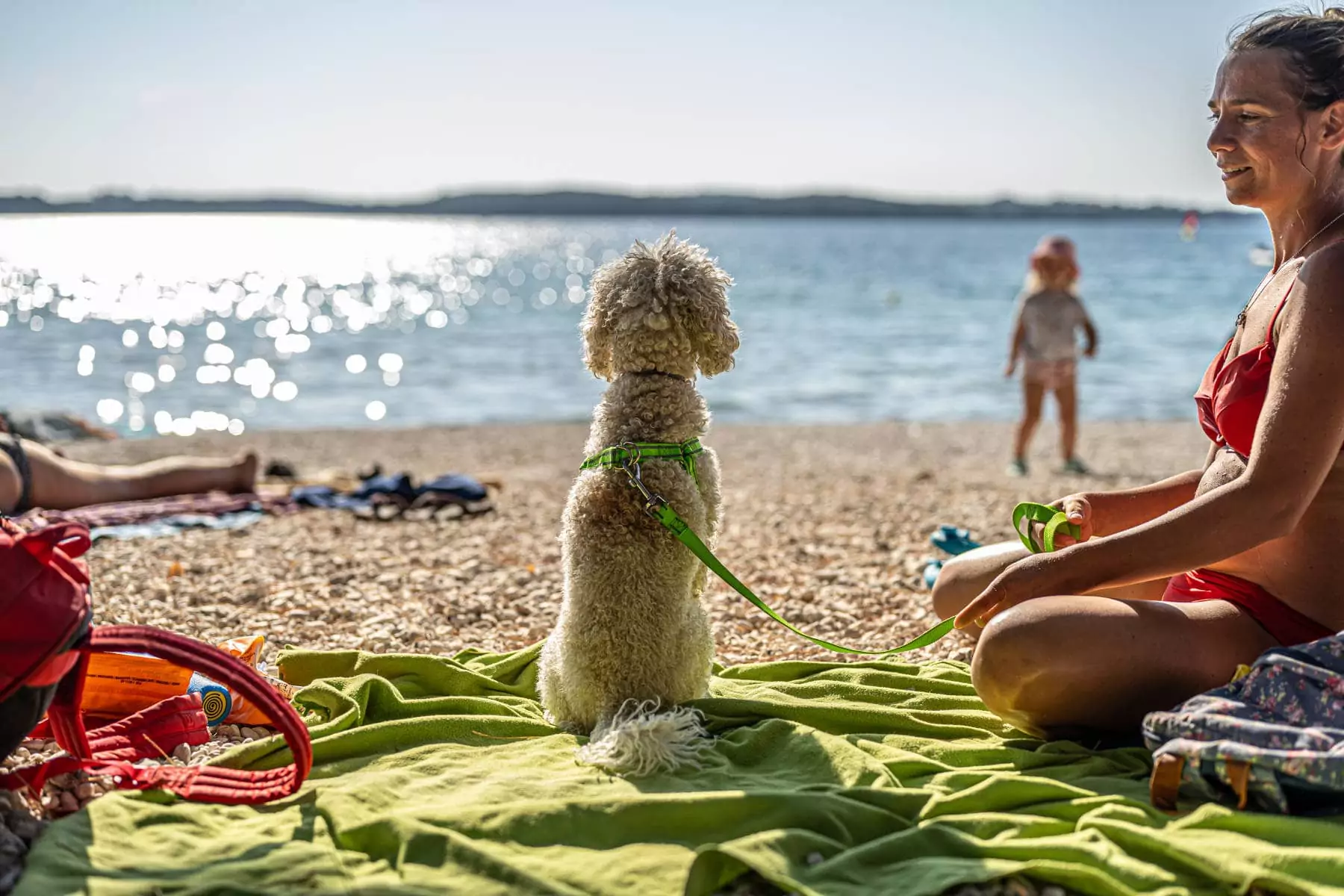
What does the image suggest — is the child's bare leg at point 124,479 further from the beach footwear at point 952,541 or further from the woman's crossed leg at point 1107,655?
the woman's crossed leg at point 1107,655

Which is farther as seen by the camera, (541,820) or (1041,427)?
(1041,427)

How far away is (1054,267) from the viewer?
Answer: 1214cm

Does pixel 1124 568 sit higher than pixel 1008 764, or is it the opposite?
pixel 1124 568

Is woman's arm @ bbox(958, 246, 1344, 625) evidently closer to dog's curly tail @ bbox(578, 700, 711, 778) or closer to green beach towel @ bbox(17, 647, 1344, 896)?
green beach towel @ bbox(17, 647, 1344, 896)

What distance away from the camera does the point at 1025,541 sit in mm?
4352

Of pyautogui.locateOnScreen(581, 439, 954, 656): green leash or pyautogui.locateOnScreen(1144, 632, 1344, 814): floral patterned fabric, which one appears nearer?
pyautogui.locateOnScreen(1144, 632, 1344, 814): floral patterned fabric

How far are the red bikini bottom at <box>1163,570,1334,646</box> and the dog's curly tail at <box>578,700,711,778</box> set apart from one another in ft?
5.83

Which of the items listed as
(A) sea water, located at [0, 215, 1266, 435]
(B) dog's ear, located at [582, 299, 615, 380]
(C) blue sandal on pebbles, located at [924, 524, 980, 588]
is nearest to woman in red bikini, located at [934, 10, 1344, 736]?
(B) dog's ear, located at [582, 299, 615, 380]

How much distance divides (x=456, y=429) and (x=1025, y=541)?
1425 centimetres

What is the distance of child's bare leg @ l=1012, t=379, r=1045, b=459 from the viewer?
39.9 feet

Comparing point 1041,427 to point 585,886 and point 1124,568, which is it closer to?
point 1124,568

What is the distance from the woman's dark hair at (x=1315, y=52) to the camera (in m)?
3.43

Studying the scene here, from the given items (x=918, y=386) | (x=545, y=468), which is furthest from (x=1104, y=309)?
(x=545, y=468)

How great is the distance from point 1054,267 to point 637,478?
968 cm
